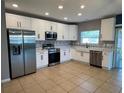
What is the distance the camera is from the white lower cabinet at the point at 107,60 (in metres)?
4.18

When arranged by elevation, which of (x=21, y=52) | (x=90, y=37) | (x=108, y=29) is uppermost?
(x=108, y=29)

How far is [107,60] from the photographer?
4.18 metres

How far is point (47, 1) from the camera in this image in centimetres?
290

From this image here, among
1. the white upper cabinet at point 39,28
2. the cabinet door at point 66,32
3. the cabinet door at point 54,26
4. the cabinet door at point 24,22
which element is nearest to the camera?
the cabinet door at point 24,22

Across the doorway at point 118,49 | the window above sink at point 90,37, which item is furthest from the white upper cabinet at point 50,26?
the doorway at point 118,49

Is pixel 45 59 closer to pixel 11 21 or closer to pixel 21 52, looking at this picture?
pixel 21 52

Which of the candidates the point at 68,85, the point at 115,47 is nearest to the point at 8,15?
the point at 68,85

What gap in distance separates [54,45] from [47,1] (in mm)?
3037

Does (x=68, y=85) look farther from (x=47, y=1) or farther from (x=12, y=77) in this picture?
(x=47, y=1)

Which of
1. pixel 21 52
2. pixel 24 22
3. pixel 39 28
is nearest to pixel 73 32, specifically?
pixel 39 28

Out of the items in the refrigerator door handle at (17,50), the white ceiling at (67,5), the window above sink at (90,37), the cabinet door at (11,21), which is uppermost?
the white ceiling at (67,5)

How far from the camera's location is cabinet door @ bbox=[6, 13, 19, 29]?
3.43 metres

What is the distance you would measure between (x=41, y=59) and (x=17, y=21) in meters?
2.04

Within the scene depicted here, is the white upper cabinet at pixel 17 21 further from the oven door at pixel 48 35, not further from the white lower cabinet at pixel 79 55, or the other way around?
the white lower cabinet at pixel 79 55
